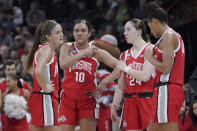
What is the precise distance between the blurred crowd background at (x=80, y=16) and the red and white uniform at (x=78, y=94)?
Answer: 172 inches

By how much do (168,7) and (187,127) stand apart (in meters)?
5.02

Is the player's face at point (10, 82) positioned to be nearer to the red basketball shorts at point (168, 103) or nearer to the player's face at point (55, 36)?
the player's face at point (55, 36)

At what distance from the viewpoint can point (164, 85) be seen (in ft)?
15.8

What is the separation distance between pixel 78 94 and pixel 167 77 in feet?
5.05

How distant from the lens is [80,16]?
1310 centimetres

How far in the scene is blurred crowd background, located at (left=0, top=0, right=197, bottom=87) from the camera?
11.3m

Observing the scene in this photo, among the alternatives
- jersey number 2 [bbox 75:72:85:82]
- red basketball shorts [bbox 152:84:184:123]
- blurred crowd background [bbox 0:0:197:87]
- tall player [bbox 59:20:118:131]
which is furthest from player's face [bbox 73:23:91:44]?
blurred crowd background [bbox 0:0:197:87]

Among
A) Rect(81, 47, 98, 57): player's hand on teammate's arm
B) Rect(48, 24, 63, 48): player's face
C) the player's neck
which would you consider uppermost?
Rect(48, 24, 63, 48): player's face

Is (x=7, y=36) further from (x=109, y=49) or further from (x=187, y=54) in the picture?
(x=109, y=49)

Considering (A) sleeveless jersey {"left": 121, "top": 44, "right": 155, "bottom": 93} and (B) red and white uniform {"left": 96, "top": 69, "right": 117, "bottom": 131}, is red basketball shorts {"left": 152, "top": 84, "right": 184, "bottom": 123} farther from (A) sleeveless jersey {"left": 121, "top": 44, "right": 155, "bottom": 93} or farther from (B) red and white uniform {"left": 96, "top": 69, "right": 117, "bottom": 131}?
(B) red and white uniform {"left": 96, "top": 69, "right": 117, "bottom": 131}

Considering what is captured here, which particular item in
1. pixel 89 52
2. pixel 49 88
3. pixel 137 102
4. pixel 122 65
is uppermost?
pixel 89 52

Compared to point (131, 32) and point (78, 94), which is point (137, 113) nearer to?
point (78, 94)

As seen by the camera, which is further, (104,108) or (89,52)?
(104,108)

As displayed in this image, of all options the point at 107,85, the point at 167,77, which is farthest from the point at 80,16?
the point at 167,77
